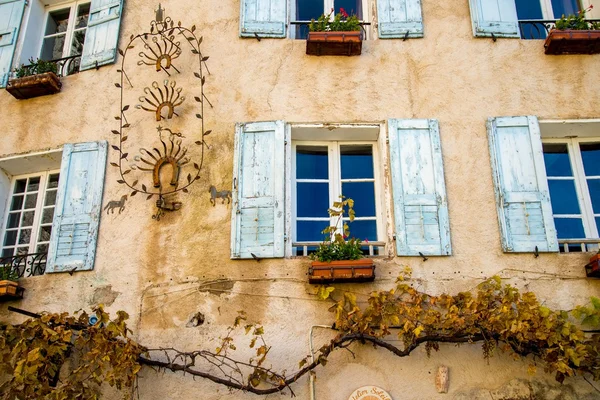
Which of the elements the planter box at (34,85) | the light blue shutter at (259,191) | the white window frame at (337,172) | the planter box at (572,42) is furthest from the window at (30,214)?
the planter box at (572,42)

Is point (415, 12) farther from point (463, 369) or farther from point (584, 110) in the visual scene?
point (463, 369)

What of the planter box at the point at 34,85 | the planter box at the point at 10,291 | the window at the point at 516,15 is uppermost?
the window at the point at 516,15

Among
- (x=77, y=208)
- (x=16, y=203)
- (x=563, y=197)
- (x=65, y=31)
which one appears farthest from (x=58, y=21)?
(x=563, y=197)

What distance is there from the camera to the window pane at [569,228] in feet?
20.3

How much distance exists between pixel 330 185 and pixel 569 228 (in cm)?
224

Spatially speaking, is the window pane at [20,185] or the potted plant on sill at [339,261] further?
the window pane at [20,185]

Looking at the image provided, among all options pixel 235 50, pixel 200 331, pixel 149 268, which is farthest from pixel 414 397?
pixel 235 50

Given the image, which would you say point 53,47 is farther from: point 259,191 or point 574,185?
point 574,185

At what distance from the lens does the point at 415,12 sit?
22.9 feet

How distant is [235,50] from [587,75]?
3487 mm

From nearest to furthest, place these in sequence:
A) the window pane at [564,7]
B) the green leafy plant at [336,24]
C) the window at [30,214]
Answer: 1. the green leafy plant at [336,24]
2. the window at [30,214]
3. the window pane at [564,7]

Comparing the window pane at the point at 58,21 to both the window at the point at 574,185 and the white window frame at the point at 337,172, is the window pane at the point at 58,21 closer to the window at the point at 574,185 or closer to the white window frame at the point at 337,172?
the white window frame at the point at 337,172

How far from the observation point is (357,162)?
22.0 feet

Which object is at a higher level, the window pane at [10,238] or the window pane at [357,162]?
the window pane at [357,162]
